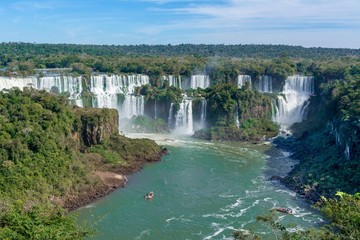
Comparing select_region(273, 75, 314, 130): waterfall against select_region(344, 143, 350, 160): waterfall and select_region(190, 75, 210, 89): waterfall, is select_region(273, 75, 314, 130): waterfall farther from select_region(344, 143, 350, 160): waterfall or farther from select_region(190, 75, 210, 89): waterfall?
select_region(344, 143, 350, 160): waterfall

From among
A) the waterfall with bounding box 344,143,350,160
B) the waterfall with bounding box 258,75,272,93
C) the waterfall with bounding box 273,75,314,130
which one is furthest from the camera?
the waterfall with bounding box 258,75,272,93

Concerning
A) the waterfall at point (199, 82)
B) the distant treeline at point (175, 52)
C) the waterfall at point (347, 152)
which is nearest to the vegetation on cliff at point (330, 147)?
the waterfall at point (347, 152)

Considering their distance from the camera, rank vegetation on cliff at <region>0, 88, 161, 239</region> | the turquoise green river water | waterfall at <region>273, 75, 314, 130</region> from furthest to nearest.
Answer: waterfall at <region>273, 75, 314, 130</region>, the turquoise green river water, vegetation on cliff at <region>0, 88, 161, 239</region>

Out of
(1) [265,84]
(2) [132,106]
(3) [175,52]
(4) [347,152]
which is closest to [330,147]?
(4) [347,152]

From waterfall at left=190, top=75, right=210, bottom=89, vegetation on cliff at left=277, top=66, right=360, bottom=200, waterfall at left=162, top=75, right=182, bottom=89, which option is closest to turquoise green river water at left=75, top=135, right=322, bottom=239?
vegetation on cliff at left=277, top=66, right=360, bottom=200

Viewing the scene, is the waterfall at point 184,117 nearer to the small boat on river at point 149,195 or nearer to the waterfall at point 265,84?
the waterfall at point 265,84

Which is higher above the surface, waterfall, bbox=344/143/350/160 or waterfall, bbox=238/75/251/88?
waterfall, bbox=238/75/251/88

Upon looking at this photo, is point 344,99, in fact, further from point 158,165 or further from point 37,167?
point 37,167
